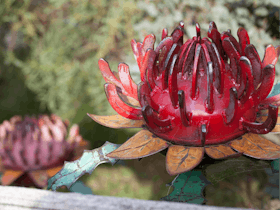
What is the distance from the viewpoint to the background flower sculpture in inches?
18.3

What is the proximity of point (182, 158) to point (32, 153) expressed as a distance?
13.4 inches

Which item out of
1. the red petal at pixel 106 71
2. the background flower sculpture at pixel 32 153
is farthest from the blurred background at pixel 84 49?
the red petal at pixel 106 71

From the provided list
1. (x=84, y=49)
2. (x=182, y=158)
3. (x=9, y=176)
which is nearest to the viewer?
(x=182, y=158)

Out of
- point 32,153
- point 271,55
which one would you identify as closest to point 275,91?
point 271,55

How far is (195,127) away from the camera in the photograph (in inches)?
8.9

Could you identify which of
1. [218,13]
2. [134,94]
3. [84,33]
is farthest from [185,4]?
[134,94]

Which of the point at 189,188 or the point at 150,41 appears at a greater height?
the point at 150,41

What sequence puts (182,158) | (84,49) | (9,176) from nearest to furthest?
(182,158) → (9,176) → (84,49)

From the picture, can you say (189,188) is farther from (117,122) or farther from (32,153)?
(32,153)

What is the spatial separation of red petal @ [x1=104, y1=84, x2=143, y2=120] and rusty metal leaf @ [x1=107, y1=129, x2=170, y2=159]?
22 mm

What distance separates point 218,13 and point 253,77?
53 cm

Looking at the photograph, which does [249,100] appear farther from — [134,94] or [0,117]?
[0,117]

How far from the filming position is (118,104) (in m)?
0.25

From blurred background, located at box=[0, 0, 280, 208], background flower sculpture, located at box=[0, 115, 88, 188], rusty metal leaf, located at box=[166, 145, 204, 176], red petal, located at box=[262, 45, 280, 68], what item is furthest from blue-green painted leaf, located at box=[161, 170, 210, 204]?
blurred background, located at box=[0, 0, 280, 208]
